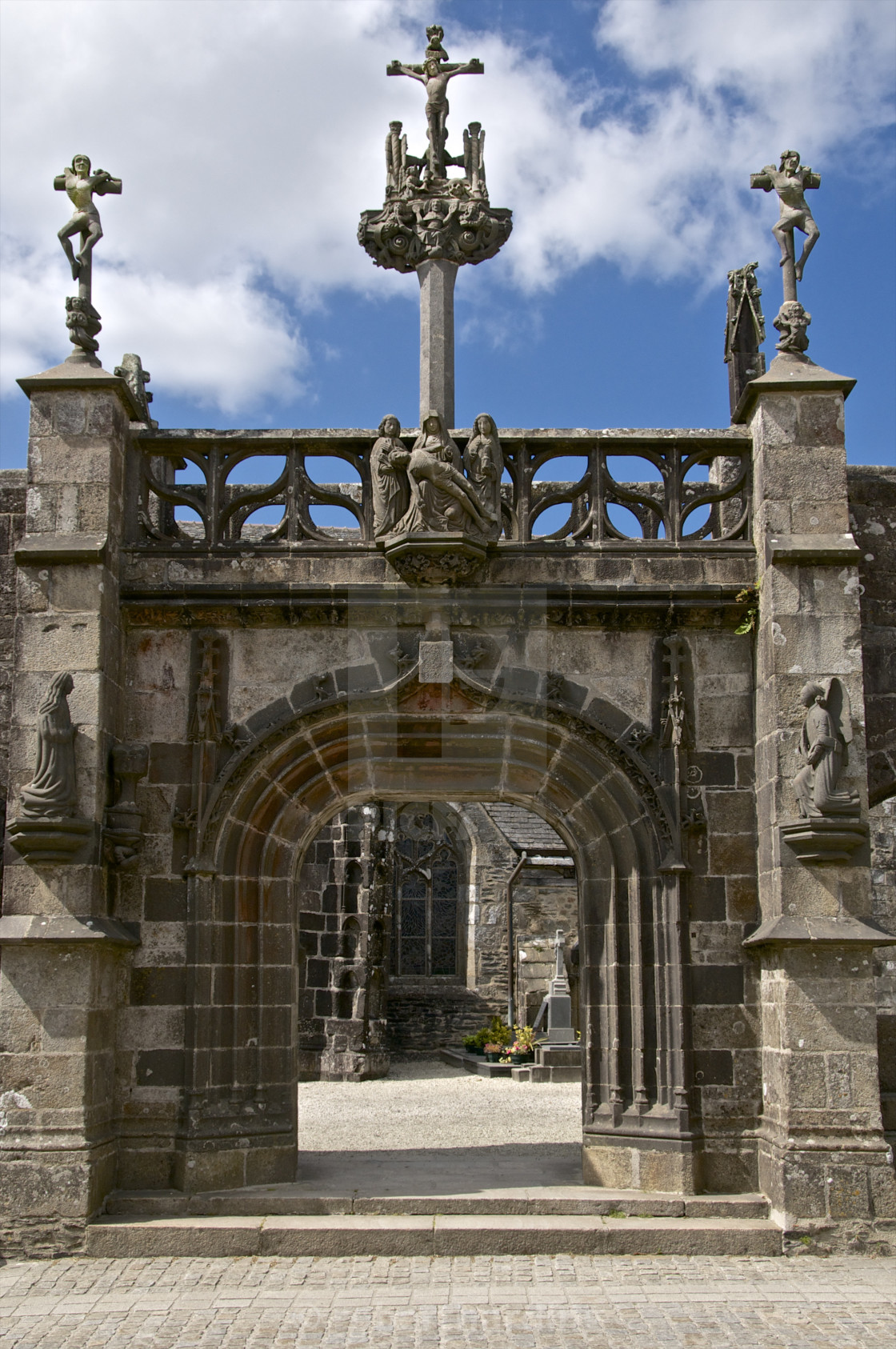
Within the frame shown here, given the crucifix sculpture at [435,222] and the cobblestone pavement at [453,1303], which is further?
the crucifix sculpture at [435,222]

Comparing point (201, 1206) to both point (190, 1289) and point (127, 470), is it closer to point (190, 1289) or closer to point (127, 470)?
point (190, 1289)

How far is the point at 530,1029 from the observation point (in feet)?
59.3

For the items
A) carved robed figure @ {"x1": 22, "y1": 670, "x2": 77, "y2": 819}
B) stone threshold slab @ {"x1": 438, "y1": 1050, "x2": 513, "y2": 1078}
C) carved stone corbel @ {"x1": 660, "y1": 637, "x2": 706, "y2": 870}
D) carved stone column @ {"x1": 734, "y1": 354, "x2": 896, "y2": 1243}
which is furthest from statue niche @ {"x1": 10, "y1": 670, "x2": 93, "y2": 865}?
stone threshold slab @ {"x1": 438, "y1": 1050, "x2": 513, "y2": 1078}

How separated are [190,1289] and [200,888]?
224cm

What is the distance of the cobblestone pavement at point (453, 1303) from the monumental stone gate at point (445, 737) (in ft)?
1.77

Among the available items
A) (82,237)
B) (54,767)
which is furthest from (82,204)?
(54,767)

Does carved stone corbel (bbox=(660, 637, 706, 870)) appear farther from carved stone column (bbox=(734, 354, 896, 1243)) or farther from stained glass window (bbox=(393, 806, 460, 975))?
stained glass window (bbox=(393, 806, 460, 975))

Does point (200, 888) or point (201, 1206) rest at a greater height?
point (200, 888)

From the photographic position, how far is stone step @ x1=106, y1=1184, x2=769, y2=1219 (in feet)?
24.6

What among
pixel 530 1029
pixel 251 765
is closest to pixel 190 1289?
pixel 251 765

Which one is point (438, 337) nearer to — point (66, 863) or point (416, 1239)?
point (66, 863)

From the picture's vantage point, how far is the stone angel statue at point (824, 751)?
7488mm

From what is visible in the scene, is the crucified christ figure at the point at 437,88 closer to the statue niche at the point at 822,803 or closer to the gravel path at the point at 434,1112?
the statue niche at the point at 822,803

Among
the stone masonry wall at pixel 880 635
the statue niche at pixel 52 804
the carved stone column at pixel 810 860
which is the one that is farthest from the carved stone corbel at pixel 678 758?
the statue niche at pixel 52 804
